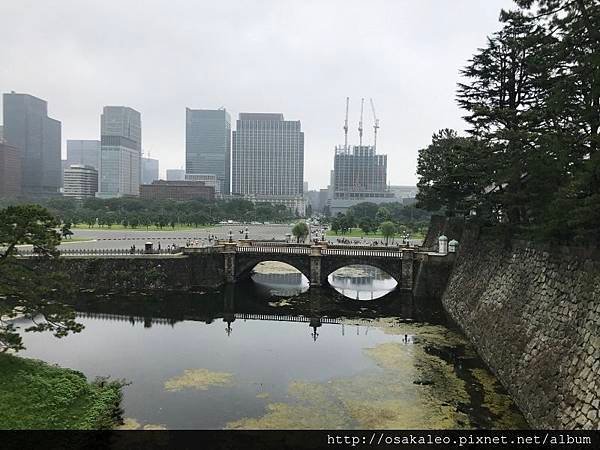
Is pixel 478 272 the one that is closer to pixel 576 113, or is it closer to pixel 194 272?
pixel 576 113

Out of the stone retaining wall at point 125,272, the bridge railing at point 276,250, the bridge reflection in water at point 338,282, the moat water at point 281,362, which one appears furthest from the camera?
the bridge railing at point 276,250

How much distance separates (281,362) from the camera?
26953 mm

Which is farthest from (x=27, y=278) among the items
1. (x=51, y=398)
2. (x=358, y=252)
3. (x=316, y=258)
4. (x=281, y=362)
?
(x=358, y=252)

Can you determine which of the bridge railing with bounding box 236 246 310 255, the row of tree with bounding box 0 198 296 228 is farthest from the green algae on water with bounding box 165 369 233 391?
the row of tree with bounding box 0 198 296 228

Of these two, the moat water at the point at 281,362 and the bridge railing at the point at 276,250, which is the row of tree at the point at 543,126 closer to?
the moat water at the point at 281,362

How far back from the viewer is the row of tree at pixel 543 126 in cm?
1877

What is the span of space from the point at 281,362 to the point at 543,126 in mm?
21109

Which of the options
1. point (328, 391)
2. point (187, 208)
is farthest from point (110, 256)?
point (187, 208)

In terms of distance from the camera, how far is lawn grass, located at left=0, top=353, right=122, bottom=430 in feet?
56.6

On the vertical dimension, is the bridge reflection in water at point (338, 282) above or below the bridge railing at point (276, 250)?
below

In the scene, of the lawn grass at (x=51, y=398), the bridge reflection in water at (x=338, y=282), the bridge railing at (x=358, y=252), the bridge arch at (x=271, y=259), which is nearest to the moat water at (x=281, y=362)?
the lawn grass at (x=51, y=398)

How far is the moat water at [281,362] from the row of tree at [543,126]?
9.12 m

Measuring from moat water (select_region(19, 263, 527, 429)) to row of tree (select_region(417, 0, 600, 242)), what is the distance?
9.12m

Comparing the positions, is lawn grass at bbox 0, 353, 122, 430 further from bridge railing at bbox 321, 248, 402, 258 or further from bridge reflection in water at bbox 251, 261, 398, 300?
bridge railing at bbox 321, 248, 402, 258
